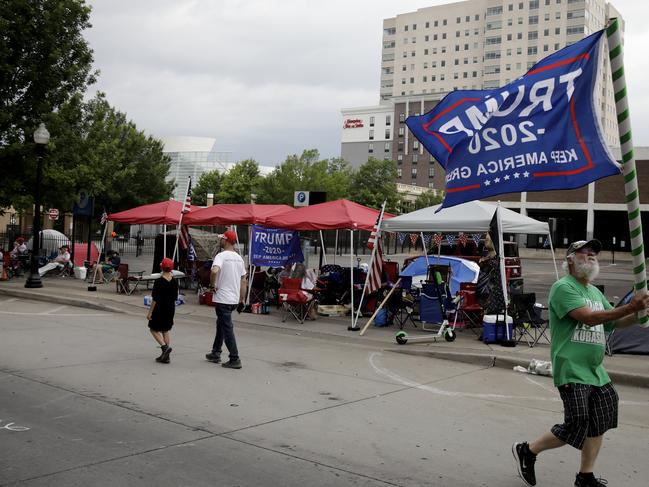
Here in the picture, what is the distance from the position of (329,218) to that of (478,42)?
12135 cm

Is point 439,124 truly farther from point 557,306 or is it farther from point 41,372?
point 41,372

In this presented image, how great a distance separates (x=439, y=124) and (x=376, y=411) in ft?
14.5

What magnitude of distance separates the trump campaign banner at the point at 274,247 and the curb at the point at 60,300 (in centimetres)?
359

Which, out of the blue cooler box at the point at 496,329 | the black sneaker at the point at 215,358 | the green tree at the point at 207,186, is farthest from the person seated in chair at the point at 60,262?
the green tree at the point at 207,186

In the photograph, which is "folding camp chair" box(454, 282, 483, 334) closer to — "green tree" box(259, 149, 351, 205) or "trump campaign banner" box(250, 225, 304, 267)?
"trump campaign banner" box(250, 225, 304, 267)

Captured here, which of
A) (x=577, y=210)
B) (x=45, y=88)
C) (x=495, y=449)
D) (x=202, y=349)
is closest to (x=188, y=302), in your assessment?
(x=202, y=349)

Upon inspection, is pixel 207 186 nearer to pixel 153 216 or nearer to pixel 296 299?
pixel 153 216

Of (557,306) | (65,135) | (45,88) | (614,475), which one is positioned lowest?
(614,475)

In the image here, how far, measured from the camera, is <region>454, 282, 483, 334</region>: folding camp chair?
1281cm

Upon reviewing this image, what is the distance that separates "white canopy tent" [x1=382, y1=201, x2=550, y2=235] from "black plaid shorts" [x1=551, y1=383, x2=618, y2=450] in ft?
29.5

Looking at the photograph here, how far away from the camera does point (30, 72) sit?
791 inches

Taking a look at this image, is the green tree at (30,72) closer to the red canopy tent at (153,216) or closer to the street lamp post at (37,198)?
the street lamp post at (37,198)

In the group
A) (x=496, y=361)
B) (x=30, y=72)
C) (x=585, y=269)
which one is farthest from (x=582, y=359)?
(x=30, y=72)

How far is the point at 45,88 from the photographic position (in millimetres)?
20875
